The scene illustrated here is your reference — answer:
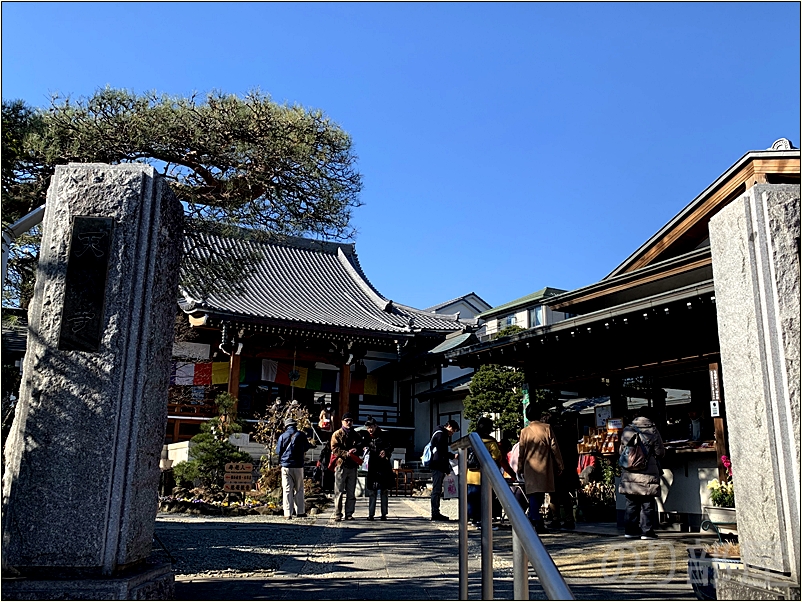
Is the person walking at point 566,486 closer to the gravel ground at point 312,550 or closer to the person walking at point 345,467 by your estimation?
the gravel ground at point 312,550

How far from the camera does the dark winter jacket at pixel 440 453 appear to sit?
34.9 ft

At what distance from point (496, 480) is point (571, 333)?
7163mm

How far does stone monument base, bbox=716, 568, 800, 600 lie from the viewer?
3.61 meters

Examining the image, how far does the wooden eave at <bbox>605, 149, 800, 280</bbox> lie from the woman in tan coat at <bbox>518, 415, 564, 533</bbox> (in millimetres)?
4003

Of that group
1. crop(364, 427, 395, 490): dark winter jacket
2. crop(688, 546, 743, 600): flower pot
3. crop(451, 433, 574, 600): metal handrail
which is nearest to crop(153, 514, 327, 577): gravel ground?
crop(364, 427, 395, 490): dark winter jacket

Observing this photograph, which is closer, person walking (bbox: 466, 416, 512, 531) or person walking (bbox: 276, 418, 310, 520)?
person walking (bbox: 466, 416, 512, 531)

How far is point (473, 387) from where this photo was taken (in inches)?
741

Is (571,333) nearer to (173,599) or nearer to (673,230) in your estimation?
(673,230)

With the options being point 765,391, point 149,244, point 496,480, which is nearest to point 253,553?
point 149,244

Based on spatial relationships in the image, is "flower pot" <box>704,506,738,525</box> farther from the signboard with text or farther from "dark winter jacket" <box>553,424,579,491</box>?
the signboard with text

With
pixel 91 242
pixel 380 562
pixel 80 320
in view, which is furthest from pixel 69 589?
pixel 380 562

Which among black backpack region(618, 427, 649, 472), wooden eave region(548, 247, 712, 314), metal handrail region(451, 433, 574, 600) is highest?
wooden eave region(548, 247, 712, 314)

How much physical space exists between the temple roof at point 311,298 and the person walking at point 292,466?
23.6 feet

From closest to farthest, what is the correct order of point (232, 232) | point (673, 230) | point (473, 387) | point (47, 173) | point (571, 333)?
point (47, 173) → point (232, 232) → point (571, 333) → point (673, 230) → point (473, 387)
